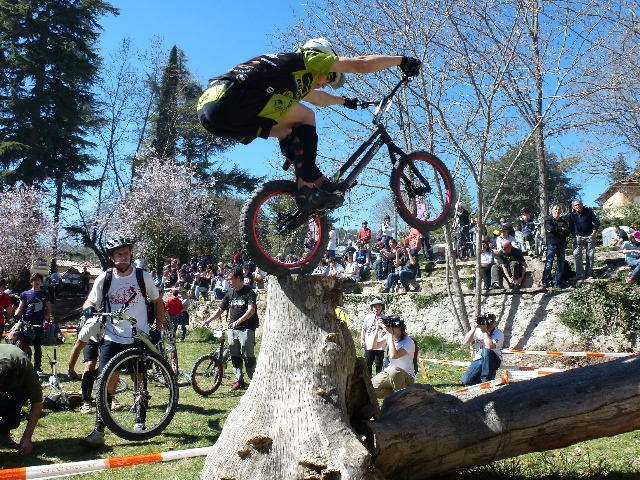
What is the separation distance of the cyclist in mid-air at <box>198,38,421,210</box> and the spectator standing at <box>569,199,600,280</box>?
354 inches

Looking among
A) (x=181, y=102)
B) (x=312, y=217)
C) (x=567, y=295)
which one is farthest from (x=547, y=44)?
(x=181, y=102)

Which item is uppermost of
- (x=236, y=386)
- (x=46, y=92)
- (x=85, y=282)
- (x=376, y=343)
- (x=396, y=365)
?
(x=46, y=92)

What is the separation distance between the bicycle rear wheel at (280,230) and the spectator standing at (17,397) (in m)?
2.41

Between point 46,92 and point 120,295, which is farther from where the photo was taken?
point 46,92

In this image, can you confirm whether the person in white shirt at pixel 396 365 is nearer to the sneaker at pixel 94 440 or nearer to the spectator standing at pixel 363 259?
the sneaker at pixel 94 440

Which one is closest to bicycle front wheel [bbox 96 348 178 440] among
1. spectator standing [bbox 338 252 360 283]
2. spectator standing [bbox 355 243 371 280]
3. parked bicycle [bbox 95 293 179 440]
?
parked bicycle [bbox 95 293 179 440]

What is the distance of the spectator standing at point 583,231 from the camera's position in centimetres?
1241

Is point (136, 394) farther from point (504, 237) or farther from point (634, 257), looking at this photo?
point (634, 257)

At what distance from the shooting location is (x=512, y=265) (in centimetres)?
1352

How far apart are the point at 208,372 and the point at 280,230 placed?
5160mm

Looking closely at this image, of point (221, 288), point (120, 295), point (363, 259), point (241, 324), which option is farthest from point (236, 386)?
point (221, 288)

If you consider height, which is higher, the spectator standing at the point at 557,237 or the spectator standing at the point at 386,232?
the spectator standing at the point at 386,232

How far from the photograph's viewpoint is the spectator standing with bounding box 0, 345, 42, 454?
5.15m

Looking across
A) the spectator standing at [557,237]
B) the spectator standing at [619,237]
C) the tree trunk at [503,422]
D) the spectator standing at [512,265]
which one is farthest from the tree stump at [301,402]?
the spectator standing at [619,237]
